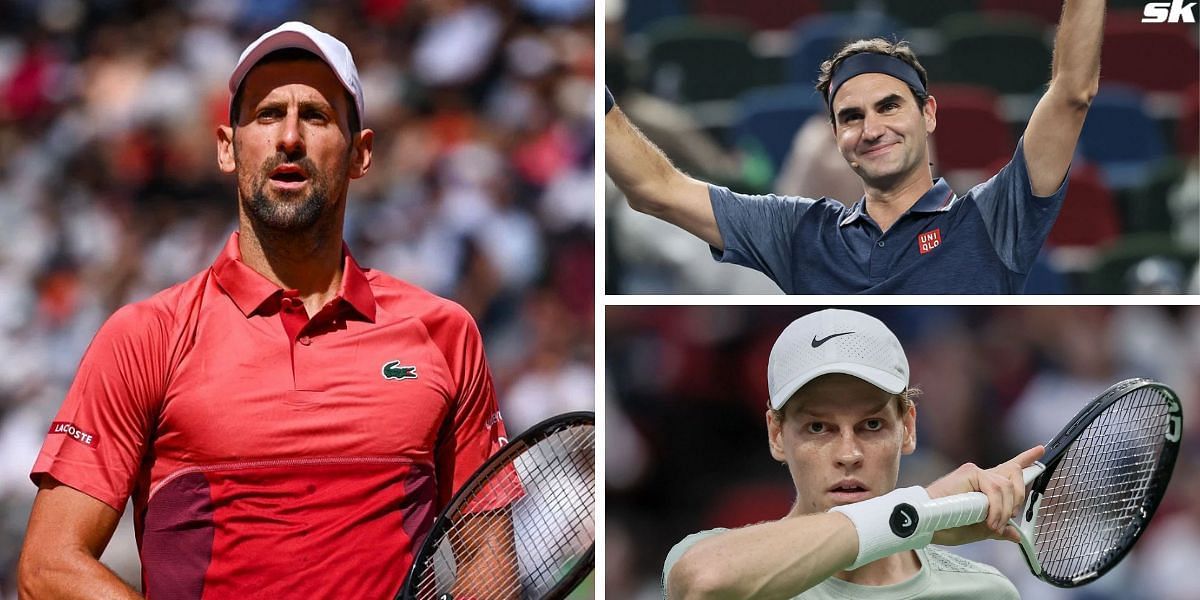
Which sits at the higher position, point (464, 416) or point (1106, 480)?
point (464, 416)

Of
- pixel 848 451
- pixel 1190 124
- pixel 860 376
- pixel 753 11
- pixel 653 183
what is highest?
pixel 753 11

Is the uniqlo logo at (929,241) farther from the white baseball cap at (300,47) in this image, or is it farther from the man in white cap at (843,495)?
the white baseball cap at (300,47)

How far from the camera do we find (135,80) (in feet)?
23.5

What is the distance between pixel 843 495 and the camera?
2.43m

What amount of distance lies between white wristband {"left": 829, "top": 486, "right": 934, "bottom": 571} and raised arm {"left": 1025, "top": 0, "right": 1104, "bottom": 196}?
614 mm

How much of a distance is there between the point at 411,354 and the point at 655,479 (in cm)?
49

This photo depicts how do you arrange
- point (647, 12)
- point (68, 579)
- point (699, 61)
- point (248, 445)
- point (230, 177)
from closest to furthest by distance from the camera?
point (68, 579)
point (248, 445)
point (647, 12)
point (699, 61)
point (230, 177)

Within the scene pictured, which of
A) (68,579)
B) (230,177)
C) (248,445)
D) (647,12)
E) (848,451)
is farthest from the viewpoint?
(230,177)

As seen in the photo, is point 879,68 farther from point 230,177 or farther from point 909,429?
point 230,177

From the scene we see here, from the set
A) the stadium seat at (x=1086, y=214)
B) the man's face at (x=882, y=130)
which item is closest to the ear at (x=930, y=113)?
the man's face at (x=882, y=130)

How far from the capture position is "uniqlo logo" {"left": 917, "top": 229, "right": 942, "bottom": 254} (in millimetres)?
2529

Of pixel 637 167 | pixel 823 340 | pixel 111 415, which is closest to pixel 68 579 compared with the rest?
pixel 111 415

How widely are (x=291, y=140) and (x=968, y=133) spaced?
3.83 ft

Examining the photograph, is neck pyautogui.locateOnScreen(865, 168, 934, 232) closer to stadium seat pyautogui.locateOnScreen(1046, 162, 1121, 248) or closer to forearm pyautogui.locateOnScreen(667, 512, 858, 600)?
stadium seat pyautogui.locateOnScreen(1046, 162, 1121, 248)
